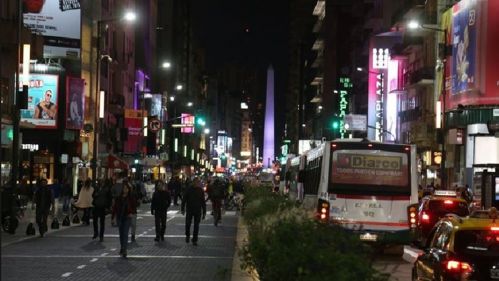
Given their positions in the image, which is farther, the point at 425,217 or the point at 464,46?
the point at 464,46

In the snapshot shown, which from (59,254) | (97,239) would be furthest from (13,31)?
(59,254)

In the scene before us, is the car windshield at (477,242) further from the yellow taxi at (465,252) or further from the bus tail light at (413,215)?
the bus tail light at (413,215)

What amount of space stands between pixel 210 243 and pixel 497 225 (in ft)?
49.6

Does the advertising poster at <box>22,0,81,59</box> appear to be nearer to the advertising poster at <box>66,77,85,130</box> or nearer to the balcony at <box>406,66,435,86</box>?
the advertising poster at <box>66,77,85,130</box>

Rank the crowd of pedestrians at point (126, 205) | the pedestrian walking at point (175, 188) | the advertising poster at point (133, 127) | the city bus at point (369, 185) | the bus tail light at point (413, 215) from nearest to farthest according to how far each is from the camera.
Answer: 1. the crowd of pedestrians at point (126, 205)
2. the bus tail light at point (413, 215)
3. the city bus at point (369, 185)
4. the pedestrian walking at point (175, 188)
5. the advertising poster at point (133, 127)

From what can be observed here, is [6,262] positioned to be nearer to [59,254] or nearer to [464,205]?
[59,254]

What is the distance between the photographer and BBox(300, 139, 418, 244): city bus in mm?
25859

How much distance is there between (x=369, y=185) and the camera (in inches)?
1038

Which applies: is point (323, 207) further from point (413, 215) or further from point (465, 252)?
point (465, 252)

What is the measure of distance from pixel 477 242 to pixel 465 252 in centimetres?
30

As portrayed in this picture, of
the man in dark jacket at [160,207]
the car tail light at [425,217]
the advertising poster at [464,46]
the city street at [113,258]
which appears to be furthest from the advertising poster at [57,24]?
the car tail light at [425,217]

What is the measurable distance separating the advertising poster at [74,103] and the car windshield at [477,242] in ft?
155

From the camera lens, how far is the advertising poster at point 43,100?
56344mm

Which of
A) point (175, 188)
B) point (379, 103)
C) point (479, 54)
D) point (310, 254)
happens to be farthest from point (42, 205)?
point (379, 103)
